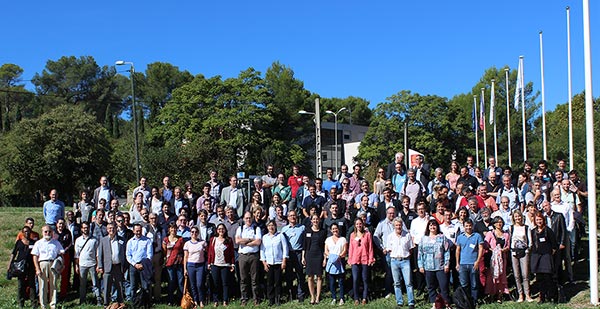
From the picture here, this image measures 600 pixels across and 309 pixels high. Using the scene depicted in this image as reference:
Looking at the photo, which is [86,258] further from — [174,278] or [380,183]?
[380,183]

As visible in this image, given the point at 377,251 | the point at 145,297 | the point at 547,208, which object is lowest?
the point at 145,297

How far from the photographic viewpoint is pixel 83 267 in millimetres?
12141

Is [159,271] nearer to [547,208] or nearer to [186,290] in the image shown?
[186,290]

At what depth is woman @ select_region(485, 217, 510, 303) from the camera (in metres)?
11.0

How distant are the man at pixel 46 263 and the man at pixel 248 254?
11.8 feet

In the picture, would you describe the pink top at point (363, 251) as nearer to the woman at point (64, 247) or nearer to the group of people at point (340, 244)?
the group of people at point (340, 244)

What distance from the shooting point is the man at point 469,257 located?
35.1 ft

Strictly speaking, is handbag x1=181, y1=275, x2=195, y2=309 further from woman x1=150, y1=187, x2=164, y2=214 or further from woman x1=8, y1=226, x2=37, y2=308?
woman x1=8, y1=226, x2=37, y2=308

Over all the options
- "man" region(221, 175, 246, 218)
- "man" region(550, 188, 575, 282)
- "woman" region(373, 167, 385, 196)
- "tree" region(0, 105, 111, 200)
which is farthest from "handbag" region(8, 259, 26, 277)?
"tree" region(0, 105, 111, 200)

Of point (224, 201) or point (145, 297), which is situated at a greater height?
point (224, 201)

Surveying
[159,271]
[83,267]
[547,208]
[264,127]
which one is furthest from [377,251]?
[264,127]

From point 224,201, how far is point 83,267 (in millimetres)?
3269

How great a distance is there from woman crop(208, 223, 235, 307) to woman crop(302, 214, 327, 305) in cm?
151

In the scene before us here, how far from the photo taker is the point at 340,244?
1159 cm
